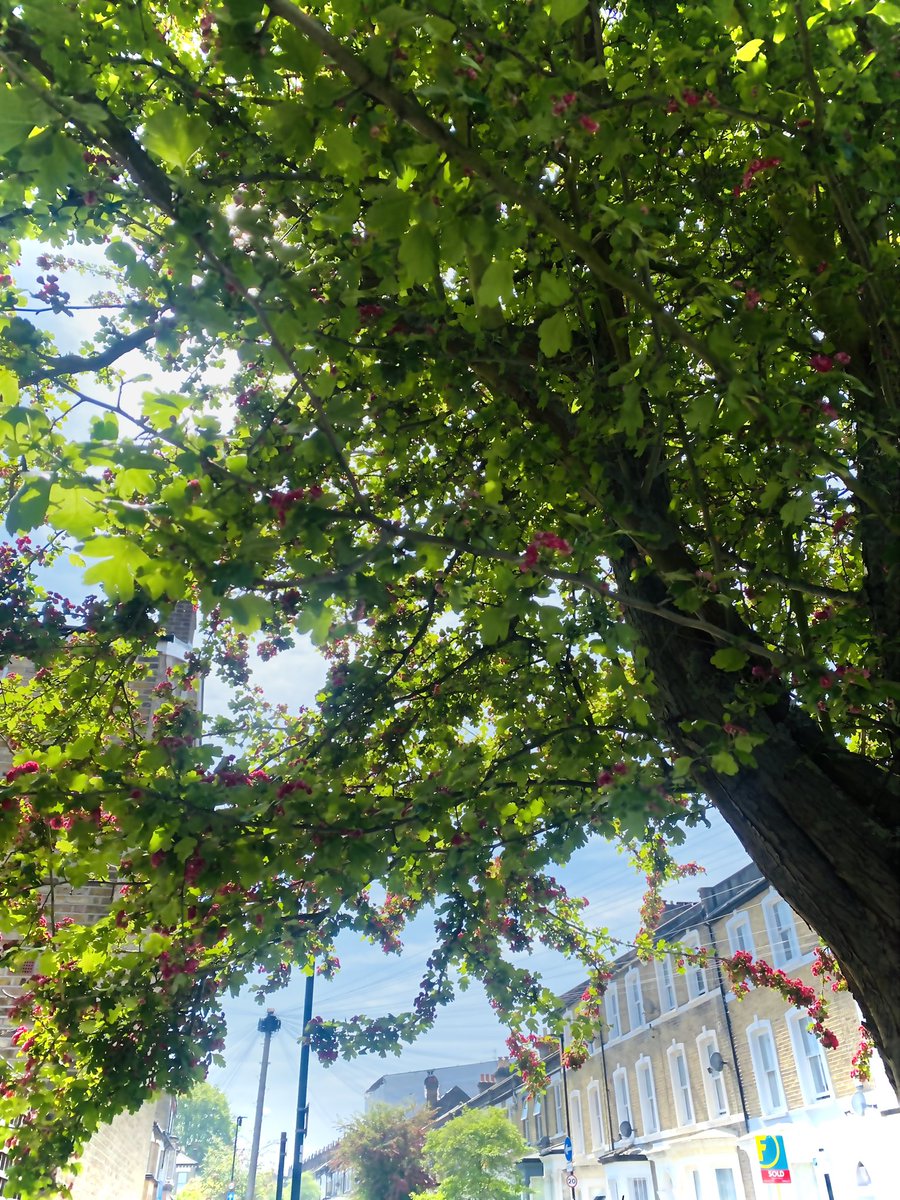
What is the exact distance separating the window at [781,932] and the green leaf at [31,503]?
19758 millimetres

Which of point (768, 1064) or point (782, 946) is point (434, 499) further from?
point (768, 1064)

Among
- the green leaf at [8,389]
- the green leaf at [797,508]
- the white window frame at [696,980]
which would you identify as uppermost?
the white window frame at [696,980]

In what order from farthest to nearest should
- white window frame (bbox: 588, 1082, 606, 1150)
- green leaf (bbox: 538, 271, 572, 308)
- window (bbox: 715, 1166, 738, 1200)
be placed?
white window frame (bbox: 588, 1082, 606, 1150), window (bbox: 715, 1166, 738, 1200), green leaf (bbox: 538, 271, 572, 308)

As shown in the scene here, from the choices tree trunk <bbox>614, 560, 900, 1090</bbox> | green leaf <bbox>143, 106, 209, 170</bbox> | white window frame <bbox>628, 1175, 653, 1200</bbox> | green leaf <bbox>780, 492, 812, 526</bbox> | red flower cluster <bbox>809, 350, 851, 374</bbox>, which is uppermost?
red flower cluster <bbox>809, 350, 851, 374</bbox>

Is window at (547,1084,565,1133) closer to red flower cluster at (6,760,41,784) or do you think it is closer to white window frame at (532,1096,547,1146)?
white window frame at (532,1096,547,1146)

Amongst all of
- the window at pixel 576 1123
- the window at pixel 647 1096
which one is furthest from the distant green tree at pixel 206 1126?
the window at pixel 647 1096

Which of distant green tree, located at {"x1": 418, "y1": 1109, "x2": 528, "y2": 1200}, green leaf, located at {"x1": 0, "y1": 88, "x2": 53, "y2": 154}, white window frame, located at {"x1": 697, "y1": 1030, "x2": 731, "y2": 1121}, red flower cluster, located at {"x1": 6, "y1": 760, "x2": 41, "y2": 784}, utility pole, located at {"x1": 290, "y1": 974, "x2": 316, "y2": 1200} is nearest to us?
green leaf, located at {"x1": 0, "y1": 88, "x2": 53, "y2": 154}

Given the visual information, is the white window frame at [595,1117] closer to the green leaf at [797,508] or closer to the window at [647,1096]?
the window at [647,1096]

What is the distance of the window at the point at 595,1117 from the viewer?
96.8 feet

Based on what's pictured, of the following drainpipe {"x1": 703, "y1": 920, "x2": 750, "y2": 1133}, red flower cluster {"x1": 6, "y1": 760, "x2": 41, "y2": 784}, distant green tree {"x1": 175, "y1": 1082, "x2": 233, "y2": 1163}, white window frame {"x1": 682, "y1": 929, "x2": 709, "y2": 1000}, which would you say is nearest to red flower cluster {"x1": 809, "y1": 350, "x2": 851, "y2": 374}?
red flower cluster {"x1": 6, "y1": 760, "x2": 41, "y2": 784}

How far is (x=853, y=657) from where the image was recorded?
15.0 feet

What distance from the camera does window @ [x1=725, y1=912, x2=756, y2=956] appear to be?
1998cm

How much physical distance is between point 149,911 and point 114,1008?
554mm

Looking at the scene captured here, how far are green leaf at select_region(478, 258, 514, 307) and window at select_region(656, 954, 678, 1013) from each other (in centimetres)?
2522
